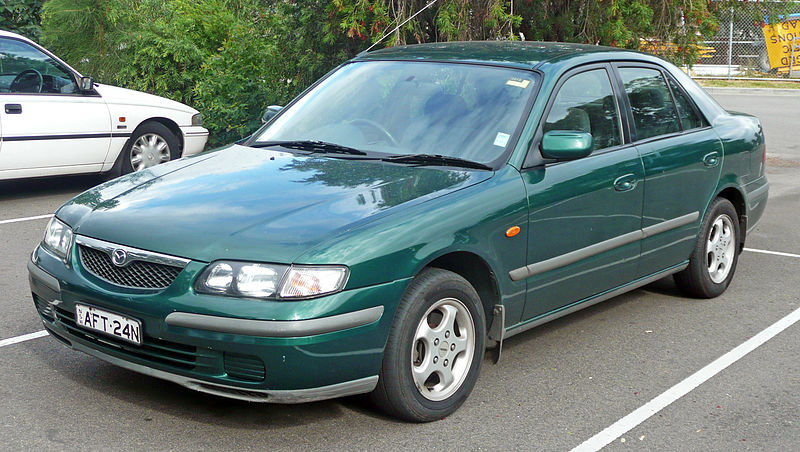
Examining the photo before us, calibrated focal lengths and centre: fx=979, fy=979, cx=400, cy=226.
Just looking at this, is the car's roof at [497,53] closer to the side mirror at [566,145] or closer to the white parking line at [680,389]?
the side mirror at [566,145]

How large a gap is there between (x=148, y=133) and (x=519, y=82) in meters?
6.43

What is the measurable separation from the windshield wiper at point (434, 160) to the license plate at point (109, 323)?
1518 mm

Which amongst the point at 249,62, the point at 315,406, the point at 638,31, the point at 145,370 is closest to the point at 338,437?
the point at 315,406

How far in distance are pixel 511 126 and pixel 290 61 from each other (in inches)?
332

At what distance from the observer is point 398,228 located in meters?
4.04

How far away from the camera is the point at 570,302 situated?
5.09 metres

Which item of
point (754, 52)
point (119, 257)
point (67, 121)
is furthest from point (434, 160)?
point (754, 52)

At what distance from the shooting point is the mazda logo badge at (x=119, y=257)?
4008mm

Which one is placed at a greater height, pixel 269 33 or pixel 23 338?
pixel 269 33

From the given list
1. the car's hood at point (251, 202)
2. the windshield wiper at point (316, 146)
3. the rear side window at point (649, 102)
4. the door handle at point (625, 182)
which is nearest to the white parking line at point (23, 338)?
the car's hood at point (251, 202)

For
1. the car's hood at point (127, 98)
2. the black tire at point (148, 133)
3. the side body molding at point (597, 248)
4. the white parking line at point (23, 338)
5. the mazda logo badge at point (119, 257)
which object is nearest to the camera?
the mazda logo badge at point (119, 257)

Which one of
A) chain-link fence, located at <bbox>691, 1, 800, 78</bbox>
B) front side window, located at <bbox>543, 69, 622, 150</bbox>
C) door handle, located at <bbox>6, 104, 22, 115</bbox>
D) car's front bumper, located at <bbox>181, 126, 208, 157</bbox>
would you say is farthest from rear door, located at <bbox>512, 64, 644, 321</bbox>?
chain-link fence, located at <bbox>691, 1, 800, 78</bbox>

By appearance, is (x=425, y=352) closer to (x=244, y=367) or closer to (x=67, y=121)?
(x=244, y=367)

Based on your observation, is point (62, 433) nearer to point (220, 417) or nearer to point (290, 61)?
point (220, 417)
